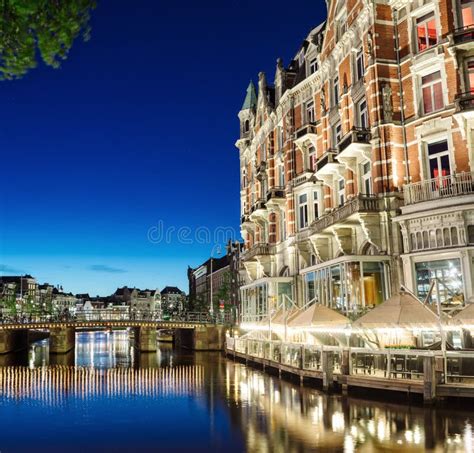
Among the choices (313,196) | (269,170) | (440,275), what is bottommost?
(440,275)

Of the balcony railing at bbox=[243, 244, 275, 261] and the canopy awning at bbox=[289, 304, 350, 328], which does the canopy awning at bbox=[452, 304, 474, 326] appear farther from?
the balcony railing at bbox=[243, 244, 275, 261]

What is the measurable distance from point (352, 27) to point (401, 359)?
20.4m

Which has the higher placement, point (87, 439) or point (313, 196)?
point (313, 196)

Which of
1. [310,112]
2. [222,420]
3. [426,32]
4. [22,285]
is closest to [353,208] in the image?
[426,32]

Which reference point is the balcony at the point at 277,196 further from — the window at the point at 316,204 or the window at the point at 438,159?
the window at the point at 438,159

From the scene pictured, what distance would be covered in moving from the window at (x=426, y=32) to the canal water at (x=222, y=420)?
60.0 ft

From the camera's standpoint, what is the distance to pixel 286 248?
→ 42.6 meters

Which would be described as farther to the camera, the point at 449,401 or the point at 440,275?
the point at 440,275

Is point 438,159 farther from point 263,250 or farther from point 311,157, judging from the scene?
point 263,250

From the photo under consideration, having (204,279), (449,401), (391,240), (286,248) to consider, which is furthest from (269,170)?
(204,279)

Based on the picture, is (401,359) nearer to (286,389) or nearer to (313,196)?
(286,389)

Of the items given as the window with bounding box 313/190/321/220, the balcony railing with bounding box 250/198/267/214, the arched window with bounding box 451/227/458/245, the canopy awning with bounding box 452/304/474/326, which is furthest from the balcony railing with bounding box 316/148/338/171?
the canopy awning with bounding box 452/304/474/326

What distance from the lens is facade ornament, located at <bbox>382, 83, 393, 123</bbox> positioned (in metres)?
28.8

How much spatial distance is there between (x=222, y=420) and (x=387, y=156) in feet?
56.3
